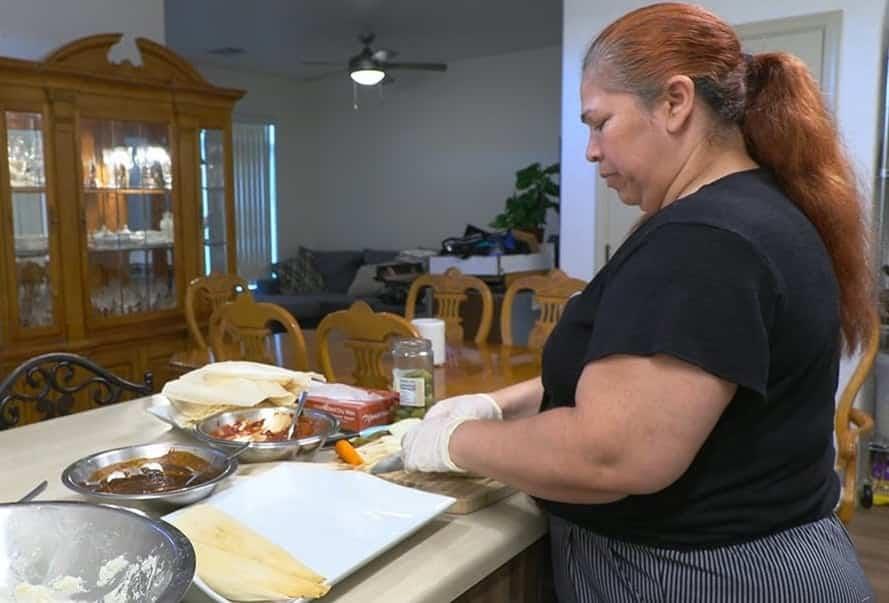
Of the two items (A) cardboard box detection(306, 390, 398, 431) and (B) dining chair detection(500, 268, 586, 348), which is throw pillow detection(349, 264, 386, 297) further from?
(A) cardboard box detection(306, 390, 398, 431)

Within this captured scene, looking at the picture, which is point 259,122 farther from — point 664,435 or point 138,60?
point 664,435

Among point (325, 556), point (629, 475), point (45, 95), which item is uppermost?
point (45, 95)

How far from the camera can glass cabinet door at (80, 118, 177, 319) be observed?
142 inches

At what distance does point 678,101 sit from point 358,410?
0.77m

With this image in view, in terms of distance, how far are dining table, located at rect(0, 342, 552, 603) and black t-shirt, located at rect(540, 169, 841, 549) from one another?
12cm

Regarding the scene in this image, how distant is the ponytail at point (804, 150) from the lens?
2.94ft

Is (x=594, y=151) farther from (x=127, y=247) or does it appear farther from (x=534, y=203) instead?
(x=534, y=203)

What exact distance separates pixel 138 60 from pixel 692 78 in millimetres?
3889

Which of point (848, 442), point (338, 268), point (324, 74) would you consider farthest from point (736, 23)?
point (324, 74)

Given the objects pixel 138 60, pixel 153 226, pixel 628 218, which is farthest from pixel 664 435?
pixel 138 60

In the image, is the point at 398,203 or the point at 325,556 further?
the point at 398,203

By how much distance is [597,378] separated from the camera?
2.60 ft

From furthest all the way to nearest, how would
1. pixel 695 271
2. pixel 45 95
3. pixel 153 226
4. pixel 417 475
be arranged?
pixel 153 226
pixel 45 95
pixel 417 475
pixel 695 271

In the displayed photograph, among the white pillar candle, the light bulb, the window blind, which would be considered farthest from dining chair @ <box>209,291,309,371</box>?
the window blind
